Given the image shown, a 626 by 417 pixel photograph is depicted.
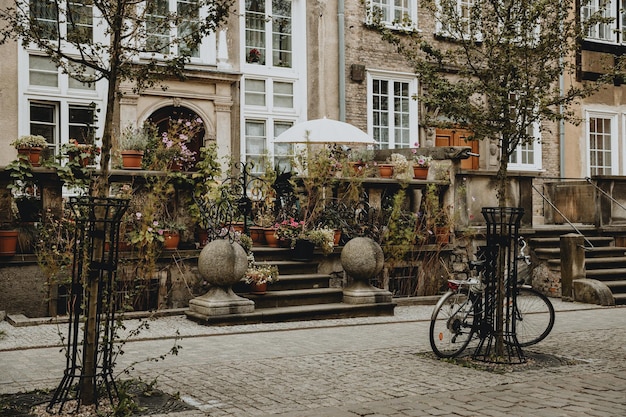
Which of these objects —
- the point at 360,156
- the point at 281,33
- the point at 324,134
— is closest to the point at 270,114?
the point at 281,33

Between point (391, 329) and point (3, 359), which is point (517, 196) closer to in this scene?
point (391, 329)

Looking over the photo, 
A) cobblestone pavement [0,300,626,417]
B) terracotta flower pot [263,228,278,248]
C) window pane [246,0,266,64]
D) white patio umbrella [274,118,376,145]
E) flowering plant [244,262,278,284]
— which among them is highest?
window pane [246,0,266,64]

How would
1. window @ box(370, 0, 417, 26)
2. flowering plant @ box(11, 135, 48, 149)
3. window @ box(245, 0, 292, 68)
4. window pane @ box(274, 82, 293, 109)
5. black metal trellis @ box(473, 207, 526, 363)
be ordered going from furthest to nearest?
window @ box(370, 0, 417, 26), window pane @ box(274, 82, 293, 109), window @ box(245, 0, 292, 68), flowering plant @ box(11, 135, 48, 149), black metal trellis @ box(473, 207, 526, 363)

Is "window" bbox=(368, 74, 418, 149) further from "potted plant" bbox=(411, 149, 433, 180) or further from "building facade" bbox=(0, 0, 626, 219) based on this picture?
"potted plant" bbox=(411, 149, 433, 180)

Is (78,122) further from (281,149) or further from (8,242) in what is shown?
(8,242)

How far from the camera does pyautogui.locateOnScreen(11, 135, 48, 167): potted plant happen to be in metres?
11.4

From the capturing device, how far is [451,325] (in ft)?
29.5

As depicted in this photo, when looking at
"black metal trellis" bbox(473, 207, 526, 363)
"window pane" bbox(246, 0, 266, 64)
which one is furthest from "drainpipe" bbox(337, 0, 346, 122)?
"black metal trellis" bbox(473, 207, 526, 363)

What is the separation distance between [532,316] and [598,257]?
306 inches

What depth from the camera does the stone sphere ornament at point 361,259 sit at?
1273cm

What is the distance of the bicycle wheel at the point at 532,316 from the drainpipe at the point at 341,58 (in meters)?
10.7

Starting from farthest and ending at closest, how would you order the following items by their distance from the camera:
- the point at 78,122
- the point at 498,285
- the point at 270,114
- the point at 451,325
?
the point at 270,114, the point at 78,122, the point at 451,325, the point at 498,285

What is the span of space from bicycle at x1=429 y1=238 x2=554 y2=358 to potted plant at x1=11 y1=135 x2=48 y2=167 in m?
6.29

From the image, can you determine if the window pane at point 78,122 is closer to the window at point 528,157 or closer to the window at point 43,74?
the window at point 43,74
